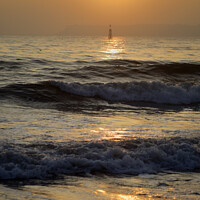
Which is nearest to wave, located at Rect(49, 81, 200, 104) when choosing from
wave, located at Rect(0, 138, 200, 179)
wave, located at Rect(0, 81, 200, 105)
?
wave, located at Rect(0, 81, 200, 105)

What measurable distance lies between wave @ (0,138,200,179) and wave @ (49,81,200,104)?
285 inches

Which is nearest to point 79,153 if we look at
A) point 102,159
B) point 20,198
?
point 102,159

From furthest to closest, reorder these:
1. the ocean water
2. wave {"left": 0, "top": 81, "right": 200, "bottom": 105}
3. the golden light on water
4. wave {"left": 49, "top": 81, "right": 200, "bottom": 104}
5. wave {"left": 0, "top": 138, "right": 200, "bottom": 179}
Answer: the golden light on water, wave {"left": 49, "top": 81, "right": 200, "bottom": 104}, wave {"left": 0, "top": 81, "right": 200, "bottom": 105}, wave {"left": 0, "top": 138, "right": 200, "bottom": 179}, the ocean water

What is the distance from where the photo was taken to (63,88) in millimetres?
14875

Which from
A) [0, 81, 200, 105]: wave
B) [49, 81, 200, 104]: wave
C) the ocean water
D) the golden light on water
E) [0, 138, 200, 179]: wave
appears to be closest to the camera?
the ocean water

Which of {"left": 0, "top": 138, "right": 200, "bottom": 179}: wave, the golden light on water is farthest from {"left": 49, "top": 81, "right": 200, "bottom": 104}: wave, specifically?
the golden light on water

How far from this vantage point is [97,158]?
6047 mm

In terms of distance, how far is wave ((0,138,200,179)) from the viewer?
216 inches

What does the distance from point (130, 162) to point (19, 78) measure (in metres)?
12.1

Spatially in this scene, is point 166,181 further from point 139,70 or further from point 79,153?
point 139,70

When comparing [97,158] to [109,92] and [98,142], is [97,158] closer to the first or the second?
[98,142]

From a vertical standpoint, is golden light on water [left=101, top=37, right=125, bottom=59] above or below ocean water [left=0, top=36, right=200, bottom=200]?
above

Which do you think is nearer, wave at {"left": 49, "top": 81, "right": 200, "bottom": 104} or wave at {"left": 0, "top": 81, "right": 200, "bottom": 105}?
wave at {"left": 0, "top": 81, "right": 200, "bottom": 105}

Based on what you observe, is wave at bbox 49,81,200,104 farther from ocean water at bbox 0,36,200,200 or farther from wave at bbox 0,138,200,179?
wave at bbox 0,138,200,179
